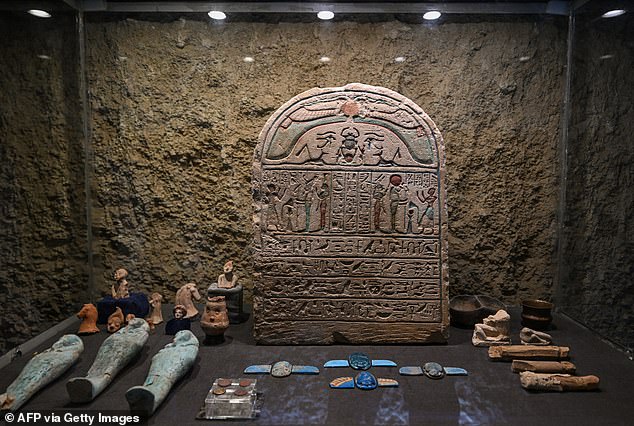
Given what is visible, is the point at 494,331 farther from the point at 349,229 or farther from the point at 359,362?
the point at 349,229

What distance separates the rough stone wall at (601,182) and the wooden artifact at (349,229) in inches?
45.4

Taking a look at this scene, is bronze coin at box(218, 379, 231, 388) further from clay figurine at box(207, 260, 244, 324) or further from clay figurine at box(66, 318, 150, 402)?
clay figurine at box(207, 260, 244, 324)

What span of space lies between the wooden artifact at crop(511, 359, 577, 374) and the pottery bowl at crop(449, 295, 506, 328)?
615 millimetres

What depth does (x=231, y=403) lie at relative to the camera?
2.24 metres

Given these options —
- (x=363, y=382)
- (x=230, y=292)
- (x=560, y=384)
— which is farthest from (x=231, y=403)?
(x=560, y=384)

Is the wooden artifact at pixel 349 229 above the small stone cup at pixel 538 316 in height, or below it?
above

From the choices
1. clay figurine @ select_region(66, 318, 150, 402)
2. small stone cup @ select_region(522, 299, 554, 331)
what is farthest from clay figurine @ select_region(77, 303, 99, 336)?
small stone cup @ select_region(522, 299, 554, 331)

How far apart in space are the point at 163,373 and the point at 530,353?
2012 millimetres

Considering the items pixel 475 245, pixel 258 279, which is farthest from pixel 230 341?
pixel 475 245

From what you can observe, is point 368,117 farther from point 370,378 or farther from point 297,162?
point 370,378

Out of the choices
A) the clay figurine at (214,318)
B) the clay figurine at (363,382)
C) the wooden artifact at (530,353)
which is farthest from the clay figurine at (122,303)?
the wooden artifact at (530,353)

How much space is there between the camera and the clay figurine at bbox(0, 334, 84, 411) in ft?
7.39

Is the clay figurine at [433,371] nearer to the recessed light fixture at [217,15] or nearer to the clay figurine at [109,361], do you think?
the clay figurine at [109,361]

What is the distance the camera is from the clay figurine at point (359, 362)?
107 inches
